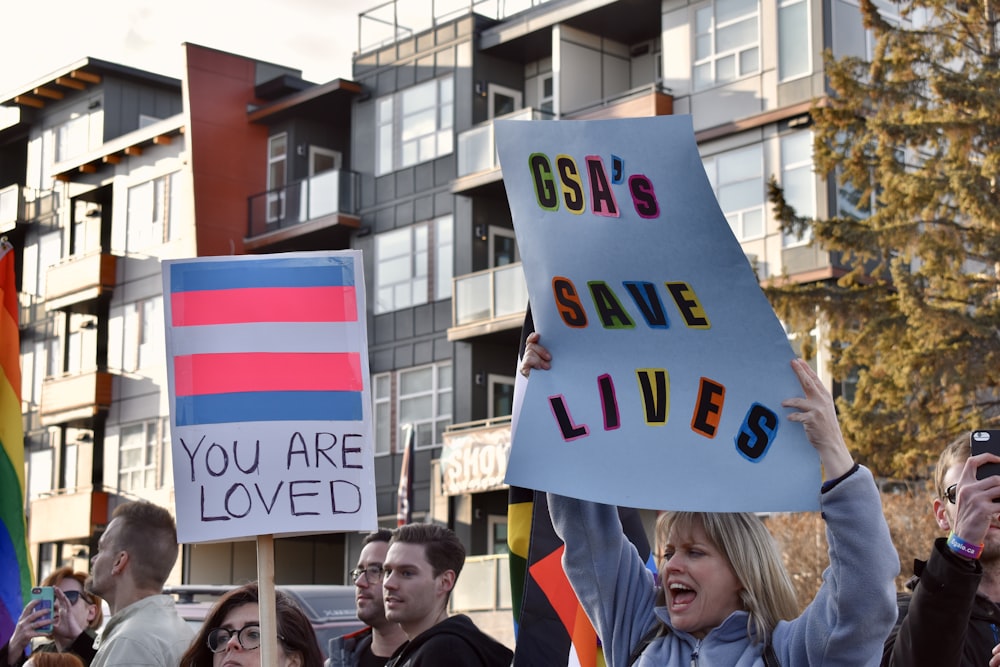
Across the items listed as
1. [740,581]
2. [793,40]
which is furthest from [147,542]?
[793,40]

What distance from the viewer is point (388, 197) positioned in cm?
3572

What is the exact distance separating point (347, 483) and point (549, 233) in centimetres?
155

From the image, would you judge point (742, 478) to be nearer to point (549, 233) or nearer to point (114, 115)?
point (549, 233)

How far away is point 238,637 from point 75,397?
38396mm

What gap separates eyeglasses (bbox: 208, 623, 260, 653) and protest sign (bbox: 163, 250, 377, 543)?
0.30 m

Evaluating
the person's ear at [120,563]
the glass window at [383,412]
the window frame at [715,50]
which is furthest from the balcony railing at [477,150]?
the person's ear at [120,563]

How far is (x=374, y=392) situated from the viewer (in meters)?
36.0

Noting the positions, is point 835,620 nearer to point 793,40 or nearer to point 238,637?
point 238,637

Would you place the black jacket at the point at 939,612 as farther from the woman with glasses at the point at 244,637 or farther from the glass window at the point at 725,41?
the glass window at the point at 725,41

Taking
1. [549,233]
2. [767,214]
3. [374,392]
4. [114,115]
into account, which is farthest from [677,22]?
[549,233]

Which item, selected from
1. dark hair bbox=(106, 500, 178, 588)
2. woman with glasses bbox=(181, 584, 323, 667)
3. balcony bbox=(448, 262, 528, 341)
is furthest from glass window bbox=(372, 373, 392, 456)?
woman with glasses bbox=(181, 584, 323, 667)

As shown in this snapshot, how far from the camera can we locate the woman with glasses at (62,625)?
7.27 metres

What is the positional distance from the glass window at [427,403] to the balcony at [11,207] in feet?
54.9

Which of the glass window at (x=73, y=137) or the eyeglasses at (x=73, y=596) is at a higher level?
the glass window at (x=73, y=137)
